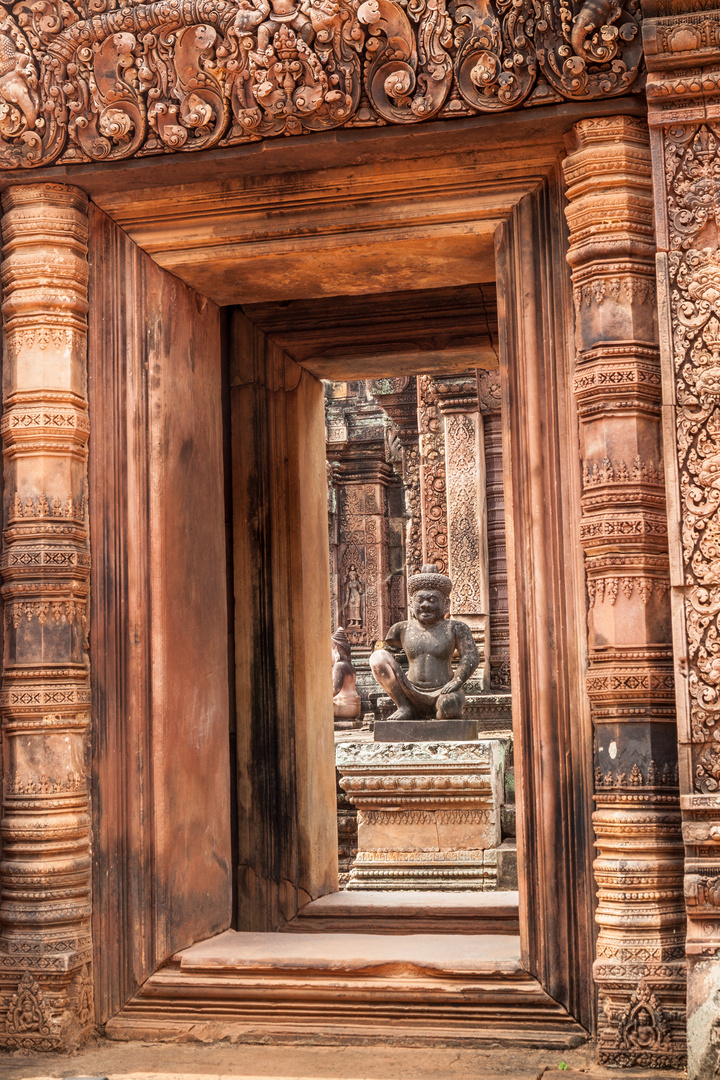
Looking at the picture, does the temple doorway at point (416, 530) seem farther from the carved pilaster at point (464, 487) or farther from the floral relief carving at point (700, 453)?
the floral relief carving at point (700, 453)

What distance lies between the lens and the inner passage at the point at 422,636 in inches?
325

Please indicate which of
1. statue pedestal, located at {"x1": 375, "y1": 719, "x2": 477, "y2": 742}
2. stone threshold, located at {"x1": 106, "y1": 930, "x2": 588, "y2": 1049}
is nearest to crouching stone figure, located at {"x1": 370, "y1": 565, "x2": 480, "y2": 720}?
statue pedestal, located at {"x1": 375, "y1": 719, "x2": 477, "y2": 742}

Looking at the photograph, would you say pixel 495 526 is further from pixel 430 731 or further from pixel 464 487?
pixel 430 731

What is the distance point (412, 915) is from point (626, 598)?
2.27 metres

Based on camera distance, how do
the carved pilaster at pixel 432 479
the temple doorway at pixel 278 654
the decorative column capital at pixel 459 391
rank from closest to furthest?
1. the temple doorway at pixel 278 654
2. the decorative column capital at pixel 459 391
3. the carved pilaster at pixel 432 479

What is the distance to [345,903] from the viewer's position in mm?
5727

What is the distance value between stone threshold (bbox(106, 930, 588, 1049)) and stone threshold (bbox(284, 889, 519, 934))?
72 cm

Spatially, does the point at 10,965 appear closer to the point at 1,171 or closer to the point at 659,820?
the point at 659,820

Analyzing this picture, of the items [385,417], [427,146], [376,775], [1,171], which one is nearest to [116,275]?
[1,171]

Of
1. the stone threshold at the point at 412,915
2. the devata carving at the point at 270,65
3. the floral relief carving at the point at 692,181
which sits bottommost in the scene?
the stone threshold at the point at 412,915

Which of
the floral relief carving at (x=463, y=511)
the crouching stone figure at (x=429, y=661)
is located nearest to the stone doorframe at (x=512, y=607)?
the crouching stone figure at (x=429, y=661)

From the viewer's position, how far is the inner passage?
8.25 m

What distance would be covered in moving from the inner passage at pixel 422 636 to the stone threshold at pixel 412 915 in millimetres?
2267

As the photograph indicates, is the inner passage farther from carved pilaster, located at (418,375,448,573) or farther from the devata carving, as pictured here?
the devata carving
